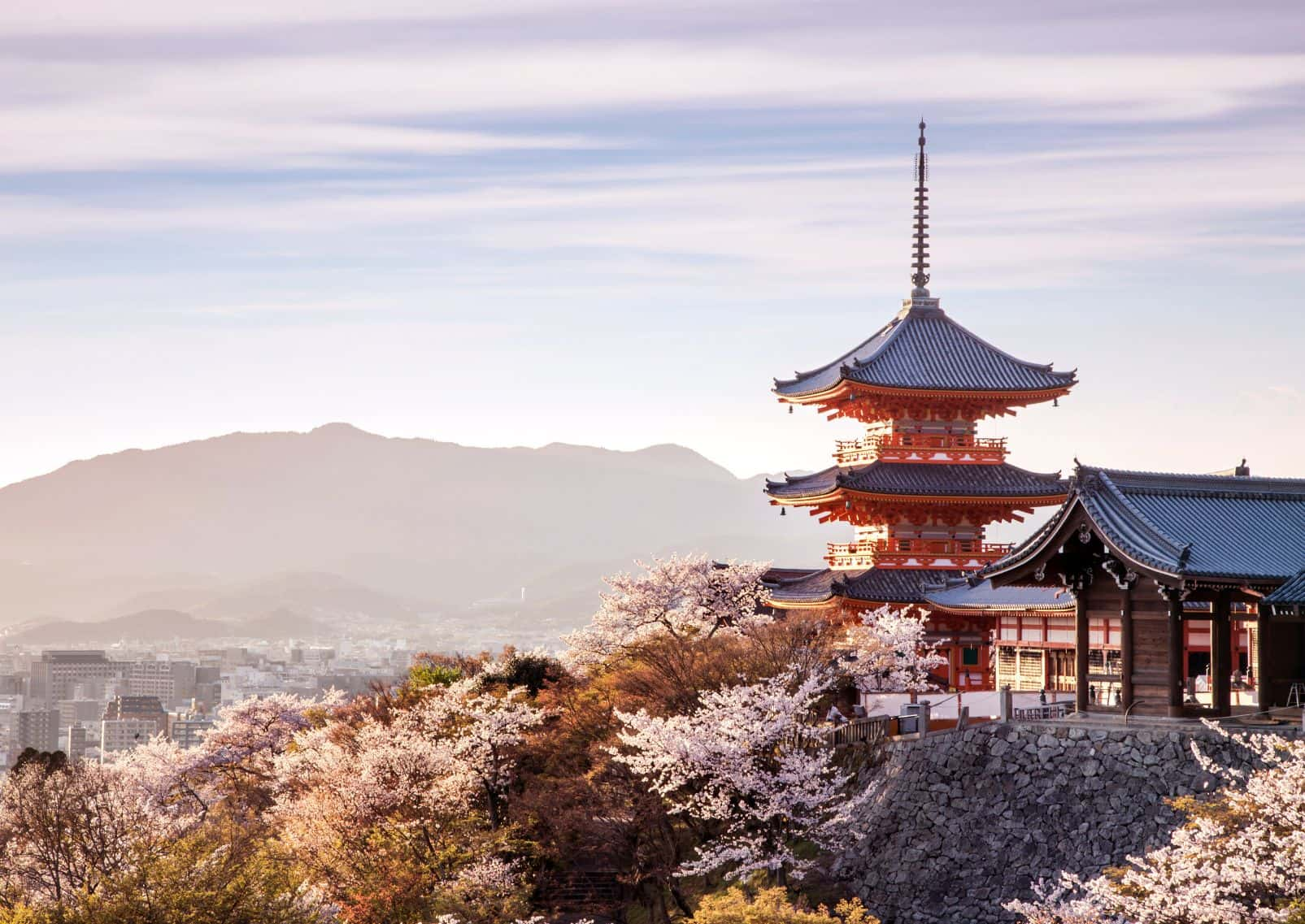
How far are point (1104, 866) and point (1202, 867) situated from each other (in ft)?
21.5

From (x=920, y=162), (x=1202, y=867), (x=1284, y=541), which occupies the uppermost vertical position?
(x=920, y=162)

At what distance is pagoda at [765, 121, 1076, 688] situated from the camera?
53750mm

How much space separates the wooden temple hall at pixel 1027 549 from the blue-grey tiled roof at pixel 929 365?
0.07 metres

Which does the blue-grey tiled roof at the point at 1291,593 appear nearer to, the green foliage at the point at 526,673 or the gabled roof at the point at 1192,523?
A: the gabled roof at the point at 1192,523

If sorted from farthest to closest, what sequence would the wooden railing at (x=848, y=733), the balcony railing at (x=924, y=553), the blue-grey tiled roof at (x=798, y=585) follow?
the blue-grey tiled roof at (x=798, y=585) < the balcony railing at (x=924, y=553) < the wooden railing at (x=848, y=733)

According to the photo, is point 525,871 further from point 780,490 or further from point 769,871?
point 780,490

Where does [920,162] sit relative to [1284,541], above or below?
above

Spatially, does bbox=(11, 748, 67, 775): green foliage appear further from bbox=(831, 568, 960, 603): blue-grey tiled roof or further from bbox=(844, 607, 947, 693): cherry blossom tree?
bbox=(831, 568, 960, 603): blue-grey tiled roof

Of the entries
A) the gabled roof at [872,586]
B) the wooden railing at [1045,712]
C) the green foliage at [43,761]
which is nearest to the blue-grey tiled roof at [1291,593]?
the wooden railing at [1045,712]

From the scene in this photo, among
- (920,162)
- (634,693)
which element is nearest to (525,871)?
(634,693)

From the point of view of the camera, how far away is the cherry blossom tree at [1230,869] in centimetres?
2494

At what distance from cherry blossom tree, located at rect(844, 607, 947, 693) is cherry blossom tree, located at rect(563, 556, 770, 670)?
27.4 ft

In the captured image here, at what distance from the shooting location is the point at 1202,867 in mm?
25859

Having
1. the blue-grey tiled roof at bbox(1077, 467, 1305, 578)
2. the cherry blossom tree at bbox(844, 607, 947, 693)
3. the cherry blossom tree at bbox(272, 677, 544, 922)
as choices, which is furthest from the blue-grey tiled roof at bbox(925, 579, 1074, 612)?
the cherry blossom tree at bbox(272, 677, 544, 922)
